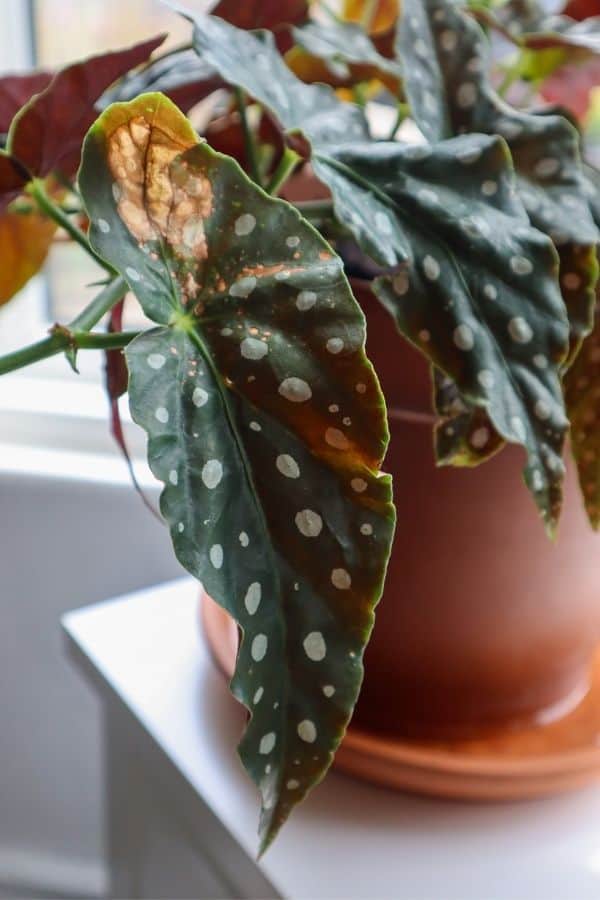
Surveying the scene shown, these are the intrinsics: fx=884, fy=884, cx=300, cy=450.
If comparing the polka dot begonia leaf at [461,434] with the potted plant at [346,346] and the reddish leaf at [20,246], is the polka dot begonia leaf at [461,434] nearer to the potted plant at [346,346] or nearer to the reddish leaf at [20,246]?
the potted plant at [346,346]

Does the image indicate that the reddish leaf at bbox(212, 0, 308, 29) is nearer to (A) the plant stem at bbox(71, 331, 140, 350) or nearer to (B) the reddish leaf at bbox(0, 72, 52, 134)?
(B) the reddish leaf at bbox(0, 72, 52, 134)

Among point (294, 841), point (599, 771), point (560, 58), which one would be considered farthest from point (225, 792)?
point (560, 58)

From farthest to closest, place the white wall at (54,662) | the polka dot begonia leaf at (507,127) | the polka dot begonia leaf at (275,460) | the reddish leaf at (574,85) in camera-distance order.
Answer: the white wall at (54,662) → the reddish leaf at (574,85) → the polka dot begonia leaf at (507,127) → the polka dot begonia leaf at (275,460)

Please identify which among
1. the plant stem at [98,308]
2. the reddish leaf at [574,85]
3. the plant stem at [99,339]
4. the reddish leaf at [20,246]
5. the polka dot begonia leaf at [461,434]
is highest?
the plant stem at [99,339]

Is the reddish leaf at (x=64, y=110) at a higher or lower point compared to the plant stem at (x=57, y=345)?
higher

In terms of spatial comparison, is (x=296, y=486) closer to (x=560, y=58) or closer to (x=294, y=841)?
(x=294, y=841)

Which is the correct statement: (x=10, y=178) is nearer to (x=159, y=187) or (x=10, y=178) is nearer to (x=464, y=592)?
(x=159, y=187)

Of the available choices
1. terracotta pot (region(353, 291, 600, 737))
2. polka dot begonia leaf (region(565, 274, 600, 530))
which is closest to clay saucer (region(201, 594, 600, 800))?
terracotta pot (region(353, 291, 600, 737))

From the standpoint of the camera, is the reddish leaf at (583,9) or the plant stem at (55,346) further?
the reddish leaf at (583,9)

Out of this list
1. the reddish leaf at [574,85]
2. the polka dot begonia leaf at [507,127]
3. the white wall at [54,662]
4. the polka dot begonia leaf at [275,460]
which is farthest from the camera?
the white wall at [54,662]

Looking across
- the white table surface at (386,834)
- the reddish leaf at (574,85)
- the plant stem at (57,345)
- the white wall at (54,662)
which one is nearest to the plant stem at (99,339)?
the plant stem at (57,345)
